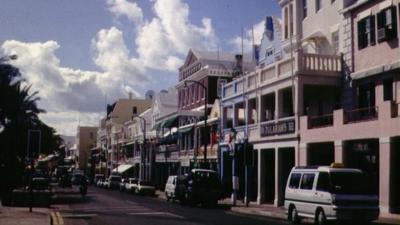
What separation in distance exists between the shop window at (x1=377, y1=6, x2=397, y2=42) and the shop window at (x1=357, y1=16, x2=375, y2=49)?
0.72 meters

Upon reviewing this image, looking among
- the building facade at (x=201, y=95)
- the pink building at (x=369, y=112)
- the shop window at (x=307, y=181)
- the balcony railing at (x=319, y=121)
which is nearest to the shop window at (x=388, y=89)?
the pink building at (x=369, y=112)

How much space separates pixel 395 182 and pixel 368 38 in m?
7.55

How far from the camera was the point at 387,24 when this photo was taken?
28.3 meters

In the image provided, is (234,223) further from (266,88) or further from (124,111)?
(124,111)

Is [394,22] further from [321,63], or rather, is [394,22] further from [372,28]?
[321,63]

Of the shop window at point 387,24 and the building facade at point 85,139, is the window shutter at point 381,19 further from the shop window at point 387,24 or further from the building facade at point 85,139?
the building facade at point 85,139

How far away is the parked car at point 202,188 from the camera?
36594mm

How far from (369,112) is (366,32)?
13.1 feet

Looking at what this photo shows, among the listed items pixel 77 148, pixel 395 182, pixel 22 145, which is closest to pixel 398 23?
pixel 395 182

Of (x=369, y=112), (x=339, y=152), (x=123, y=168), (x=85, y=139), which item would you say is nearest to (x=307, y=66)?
(x=369, y=112)

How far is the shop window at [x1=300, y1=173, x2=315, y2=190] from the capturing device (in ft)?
74.8

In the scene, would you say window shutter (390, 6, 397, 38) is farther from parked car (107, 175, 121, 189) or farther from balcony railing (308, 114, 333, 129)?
parked car (107, 175, 121, 189)

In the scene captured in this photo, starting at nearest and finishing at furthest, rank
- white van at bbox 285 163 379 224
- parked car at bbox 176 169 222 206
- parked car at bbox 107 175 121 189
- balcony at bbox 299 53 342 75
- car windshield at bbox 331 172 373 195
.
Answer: white van at bbox 285 163 379 224, car windshield at bbox 331 172 373 195, balcony at bbox 299 53 342 75, parked car at bbox 176 169 222 206, parked car at bbox 107 175 121 189

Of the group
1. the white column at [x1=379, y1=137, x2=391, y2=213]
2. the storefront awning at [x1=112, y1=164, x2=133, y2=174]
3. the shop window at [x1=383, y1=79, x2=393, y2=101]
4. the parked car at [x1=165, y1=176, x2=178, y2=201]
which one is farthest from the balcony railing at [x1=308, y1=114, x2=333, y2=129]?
the storefront awning at [x1=112, y1=164, x2=133, y2=174]
